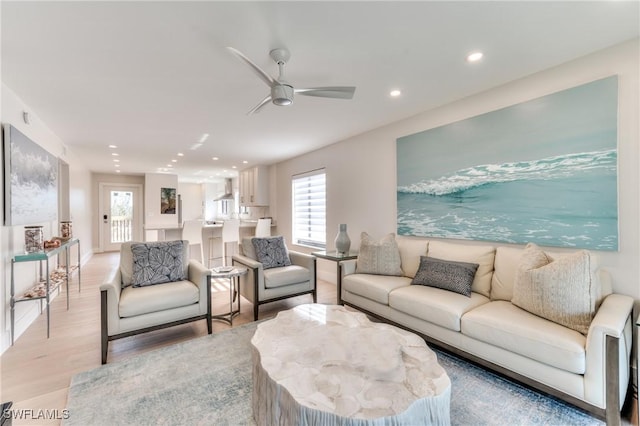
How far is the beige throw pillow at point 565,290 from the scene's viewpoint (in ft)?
6.04

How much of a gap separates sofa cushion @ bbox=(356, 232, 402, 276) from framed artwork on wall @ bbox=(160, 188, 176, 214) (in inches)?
294

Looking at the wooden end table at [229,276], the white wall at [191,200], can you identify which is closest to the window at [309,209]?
the wooden end table at [229,276]

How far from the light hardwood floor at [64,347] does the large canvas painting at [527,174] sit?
2.10m

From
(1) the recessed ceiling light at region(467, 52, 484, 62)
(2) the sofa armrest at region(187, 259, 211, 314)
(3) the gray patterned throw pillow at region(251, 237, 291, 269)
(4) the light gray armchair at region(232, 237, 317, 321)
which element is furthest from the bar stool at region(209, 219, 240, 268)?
(1) the recessed ceiling light at region(467, 52, 484, 62)

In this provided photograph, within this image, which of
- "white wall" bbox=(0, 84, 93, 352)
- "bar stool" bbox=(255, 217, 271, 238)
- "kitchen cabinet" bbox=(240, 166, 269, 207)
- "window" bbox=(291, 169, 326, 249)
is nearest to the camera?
"white wall" bbox=(0, 84, 93, 352)

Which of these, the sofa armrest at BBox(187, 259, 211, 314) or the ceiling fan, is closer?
the ceiling fan

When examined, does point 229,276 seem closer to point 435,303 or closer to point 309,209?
point 435,303

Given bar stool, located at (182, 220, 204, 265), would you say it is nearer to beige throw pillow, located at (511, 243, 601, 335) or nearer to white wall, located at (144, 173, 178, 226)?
white wall, located at (144, 173, 178, 226)

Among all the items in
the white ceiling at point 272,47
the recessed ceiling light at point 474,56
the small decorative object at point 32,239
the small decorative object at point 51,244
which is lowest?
the small decorative object at point 51,244

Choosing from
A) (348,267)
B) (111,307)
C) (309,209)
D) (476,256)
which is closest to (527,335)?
(476,256)

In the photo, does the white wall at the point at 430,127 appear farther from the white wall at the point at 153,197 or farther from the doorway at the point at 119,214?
A: the doorway at the point at 119,214

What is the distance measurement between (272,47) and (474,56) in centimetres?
158

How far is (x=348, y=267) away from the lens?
11.3ft

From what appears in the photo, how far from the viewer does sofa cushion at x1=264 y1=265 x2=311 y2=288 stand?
3.36 m
